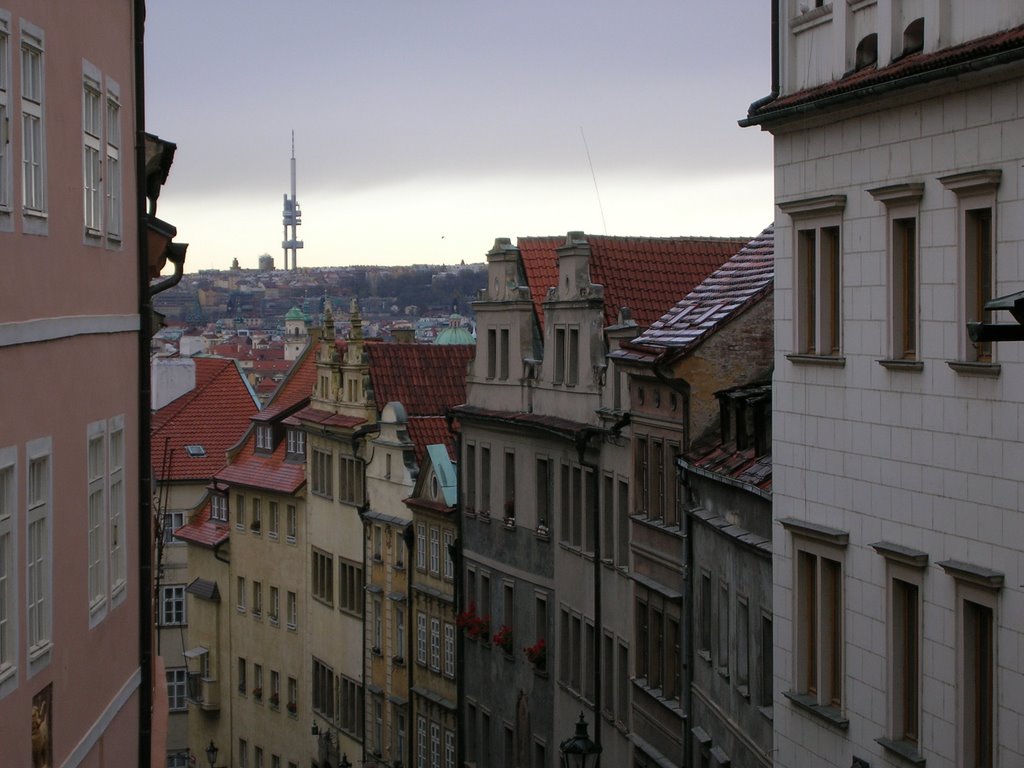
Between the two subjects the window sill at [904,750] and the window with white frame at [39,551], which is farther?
the window sill at [904,750]

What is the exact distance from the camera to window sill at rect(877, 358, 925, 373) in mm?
16250

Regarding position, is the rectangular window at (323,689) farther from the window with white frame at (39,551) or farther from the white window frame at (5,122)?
the white window frame at (5,122)

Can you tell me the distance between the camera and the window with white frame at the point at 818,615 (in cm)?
1808

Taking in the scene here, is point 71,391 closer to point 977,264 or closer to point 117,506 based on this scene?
point 117,506

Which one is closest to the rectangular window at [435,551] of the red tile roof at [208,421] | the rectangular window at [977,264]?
the red tile roof at [208,421]

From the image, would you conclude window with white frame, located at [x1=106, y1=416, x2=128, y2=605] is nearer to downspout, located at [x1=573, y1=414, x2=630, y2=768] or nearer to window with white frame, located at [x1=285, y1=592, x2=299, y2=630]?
downspout, located at [x1=573, y1=414, x2=630, y2=768]

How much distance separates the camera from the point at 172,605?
67.4 metres

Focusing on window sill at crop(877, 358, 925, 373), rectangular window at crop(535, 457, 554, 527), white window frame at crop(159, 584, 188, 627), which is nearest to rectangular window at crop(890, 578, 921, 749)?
window sill at crop(877, 358, 925, 373)

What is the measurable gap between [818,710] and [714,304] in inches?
431

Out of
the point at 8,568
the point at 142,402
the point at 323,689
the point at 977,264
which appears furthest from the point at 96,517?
the point at 323,689

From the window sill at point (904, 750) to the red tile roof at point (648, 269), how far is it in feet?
63.5

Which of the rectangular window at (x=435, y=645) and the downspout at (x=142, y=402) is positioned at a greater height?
the downspout at (x=142, y=402)

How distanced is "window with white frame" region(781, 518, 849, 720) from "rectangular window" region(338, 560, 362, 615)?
33.6 meters

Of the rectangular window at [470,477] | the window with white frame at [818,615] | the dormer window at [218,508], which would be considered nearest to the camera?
the window with white frame at [818,615]
